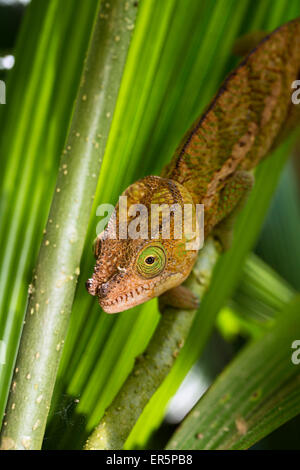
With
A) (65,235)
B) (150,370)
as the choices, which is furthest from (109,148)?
(150,370)

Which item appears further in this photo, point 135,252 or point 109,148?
point 109,148

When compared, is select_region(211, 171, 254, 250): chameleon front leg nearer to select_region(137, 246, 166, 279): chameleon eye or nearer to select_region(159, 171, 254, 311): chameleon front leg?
select_region(159, 171, 254, 311): chameleon front leg

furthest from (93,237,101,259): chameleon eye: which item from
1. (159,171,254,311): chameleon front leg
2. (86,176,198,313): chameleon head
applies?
A: (159,171,254,311): chameleon front leg

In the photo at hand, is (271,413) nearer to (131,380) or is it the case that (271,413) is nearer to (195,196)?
(131,380)

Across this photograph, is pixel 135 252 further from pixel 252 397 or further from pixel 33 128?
pixel 33 128

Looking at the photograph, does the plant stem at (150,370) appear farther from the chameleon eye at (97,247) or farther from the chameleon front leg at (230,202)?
the chameleon eye at (97,247)

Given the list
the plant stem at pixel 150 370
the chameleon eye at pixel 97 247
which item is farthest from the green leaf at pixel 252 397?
the chameleon eye at pixel 97 247

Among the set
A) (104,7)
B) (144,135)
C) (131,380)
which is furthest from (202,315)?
(104,7)
